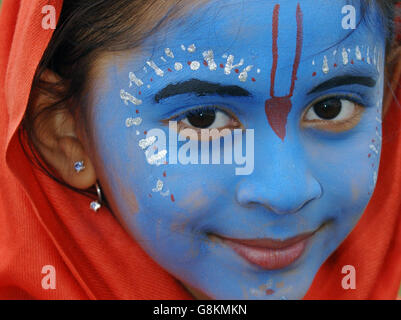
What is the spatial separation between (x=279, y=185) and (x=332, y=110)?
0.18 metres

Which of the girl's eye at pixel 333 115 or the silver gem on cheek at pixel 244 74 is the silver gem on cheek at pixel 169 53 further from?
the girl's eye at pixel 333 115

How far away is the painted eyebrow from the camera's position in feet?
2.73

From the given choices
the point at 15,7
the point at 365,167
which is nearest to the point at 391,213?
the point at 365,167

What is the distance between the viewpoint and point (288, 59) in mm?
→ 822

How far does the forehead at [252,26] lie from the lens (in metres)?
0.80

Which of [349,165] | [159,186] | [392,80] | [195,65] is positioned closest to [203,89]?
[195,65]

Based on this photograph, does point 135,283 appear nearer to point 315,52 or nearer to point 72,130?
point 72,130

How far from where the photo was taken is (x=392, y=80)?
1180mm

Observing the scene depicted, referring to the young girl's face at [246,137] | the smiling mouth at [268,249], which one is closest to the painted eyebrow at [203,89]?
the young girl's face at [246,137]

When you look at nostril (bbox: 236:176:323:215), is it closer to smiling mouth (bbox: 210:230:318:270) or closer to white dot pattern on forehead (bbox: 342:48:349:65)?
smiling mouth (bbox: 210:230:318:270)

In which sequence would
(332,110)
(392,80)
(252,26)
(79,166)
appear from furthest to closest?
(392,80)
(79,166)
(332,110)
(252,26)

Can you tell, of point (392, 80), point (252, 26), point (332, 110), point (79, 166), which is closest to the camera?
point (252, 26)

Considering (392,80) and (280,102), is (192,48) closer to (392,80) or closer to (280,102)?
(280,102)
